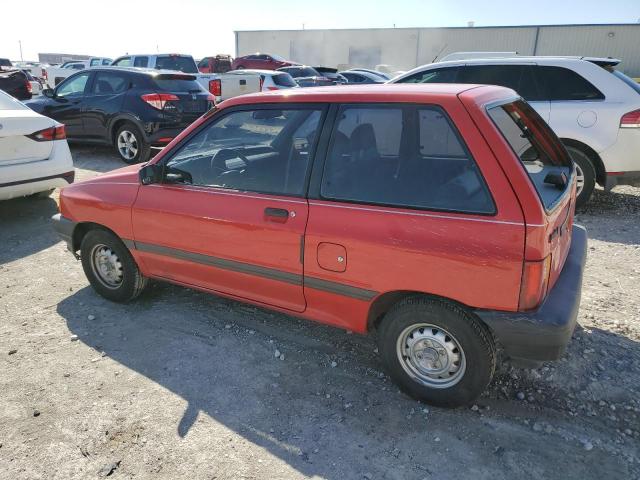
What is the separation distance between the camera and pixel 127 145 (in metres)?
8.96

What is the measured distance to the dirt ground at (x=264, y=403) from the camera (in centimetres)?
238

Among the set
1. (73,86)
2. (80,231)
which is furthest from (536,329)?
(73,86)

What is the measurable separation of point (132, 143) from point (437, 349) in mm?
7789

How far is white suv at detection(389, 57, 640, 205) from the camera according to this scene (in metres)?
5.80

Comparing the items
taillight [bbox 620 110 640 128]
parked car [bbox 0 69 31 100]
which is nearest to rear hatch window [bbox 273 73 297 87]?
parked car [bbox 0 69 31 100]

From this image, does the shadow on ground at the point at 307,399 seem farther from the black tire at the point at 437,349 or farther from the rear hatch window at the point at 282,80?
the rear hatch window at the point at 282,80

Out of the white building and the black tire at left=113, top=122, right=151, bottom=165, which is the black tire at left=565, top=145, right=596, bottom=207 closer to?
the black tire at left=113, top=122, right=151, bottom=165

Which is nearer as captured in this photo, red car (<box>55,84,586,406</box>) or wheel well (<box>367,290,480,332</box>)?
red car (<box>55,84,586,406</box>)

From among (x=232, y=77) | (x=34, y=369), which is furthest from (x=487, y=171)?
(x=232, y=77)

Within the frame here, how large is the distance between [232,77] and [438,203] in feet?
43.3

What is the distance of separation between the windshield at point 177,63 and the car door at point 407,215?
41.2 ft

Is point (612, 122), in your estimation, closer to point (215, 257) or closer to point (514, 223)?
point (514, 223)

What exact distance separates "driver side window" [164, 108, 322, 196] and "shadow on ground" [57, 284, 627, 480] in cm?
107

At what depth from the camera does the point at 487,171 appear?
2340 mm
